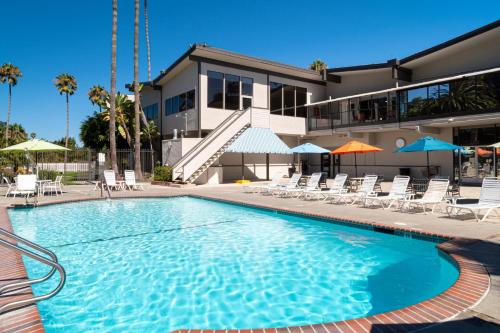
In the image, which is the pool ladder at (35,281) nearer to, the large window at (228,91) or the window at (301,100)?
the large window at (228,91)

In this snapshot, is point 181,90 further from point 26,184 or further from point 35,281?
point 35,281

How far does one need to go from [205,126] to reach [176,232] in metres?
14.4

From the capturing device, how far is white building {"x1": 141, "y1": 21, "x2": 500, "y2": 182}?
1853 cm

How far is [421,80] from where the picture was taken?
73.6 ft

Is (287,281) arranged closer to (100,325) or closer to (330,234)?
(100,325)

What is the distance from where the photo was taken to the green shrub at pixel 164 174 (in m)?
21.5

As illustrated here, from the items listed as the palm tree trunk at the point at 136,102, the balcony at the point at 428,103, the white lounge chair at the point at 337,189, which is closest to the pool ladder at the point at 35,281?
the white lounge chair at the point at 337,189

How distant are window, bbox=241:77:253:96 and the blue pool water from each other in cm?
1580

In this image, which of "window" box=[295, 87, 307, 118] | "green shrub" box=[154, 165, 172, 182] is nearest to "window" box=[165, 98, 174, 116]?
"green shrub" box=[154, 165, 172, 182]

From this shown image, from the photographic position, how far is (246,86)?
24.7m

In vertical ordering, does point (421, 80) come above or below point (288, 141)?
above

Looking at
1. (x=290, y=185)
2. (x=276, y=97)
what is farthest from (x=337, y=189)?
(x=276, y=97)

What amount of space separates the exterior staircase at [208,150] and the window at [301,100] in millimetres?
6181

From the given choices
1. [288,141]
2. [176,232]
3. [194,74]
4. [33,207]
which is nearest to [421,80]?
[288,141]
